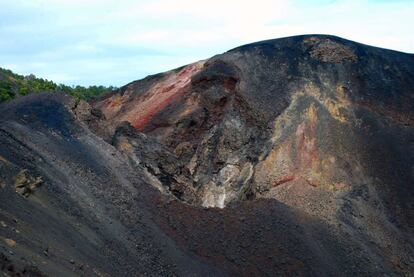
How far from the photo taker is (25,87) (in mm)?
47281

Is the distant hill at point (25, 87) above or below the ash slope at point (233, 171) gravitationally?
above

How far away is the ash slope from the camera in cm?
1806

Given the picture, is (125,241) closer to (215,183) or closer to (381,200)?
(215,183)

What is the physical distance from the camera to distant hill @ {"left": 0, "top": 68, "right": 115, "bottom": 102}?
4501 cm

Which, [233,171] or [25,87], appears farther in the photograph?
→ [25,87]

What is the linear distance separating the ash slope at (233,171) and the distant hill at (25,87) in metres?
14.9

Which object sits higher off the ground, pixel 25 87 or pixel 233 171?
pixel 25 87

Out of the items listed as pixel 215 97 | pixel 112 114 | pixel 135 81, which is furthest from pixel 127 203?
pixel 135 81

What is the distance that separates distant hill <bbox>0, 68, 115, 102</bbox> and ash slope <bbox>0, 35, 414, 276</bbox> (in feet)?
49.0

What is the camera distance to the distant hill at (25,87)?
45.0m

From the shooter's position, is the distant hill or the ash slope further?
the distant hill

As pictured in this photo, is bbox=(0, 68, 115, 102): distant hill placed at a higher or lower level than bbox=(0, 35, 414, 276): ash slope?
higher

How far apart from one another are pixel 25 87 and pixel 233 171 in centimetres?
2663

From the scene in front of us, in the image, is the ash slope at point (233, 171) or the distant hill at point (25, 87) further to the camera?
the distant hill at point (25, 87)
